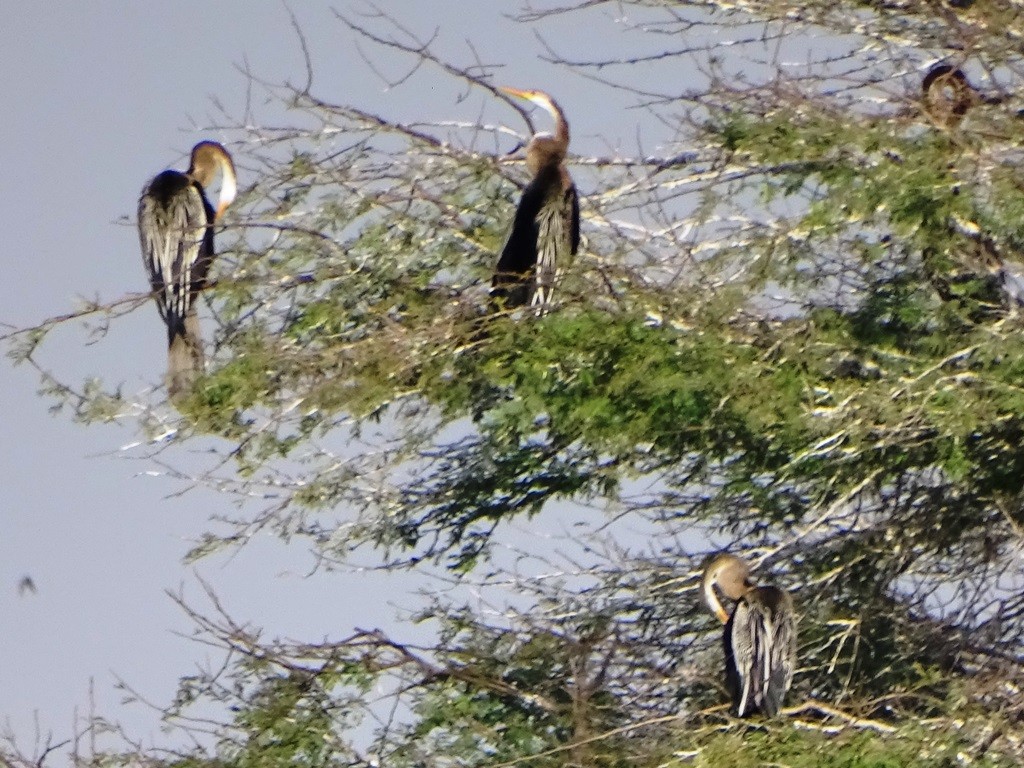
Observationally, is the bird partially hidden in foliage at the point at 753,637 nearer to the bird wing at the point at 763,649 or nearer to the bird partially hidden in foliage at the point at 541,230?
the bird wing at the point at 763,649

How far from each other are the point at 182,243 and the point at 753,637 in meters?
3.13

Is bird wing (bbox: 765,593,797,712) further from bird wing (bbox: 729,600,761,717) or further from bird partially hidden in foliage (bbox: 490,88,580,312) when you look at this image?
bird partially hidden in foliage (bbox: 490,88,580,312)

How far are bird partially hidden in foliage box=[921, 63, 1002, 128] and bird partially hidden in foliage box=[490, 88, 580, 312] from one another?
1.60 meters

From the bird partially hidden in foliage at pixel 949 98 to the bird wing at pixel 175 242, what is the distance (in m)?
3.08

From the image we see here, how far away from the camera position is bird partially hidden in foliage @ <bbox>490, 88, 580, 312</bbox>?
25.6 ft

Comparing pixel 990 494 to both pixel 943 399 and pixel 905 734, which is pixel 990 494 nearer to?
pixel 943 399

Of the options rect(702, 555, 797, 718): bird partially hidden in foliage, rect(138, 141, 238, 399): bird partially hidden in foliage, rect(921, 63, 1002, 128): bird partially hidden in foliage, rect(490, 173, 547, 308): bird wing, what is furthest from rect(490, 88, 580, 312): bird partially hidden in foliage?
rect(921, 63, 1002, 128): bird partially hidden in foliage

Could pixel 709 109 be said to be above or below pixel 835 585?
above

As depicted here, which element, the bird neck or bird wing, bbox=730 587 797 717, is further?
the bird neck

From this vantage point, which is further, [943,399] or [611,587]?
[611,587]

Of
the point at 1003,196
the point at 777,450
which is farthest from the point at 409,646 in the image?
the point at 1003,196

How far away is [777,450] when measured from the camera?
7965 millimetres

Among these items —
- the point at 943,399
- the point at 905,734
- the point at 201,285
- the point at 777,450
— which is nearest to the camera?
the point at 905,734

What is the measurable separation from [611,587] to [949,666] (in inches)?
62.5
